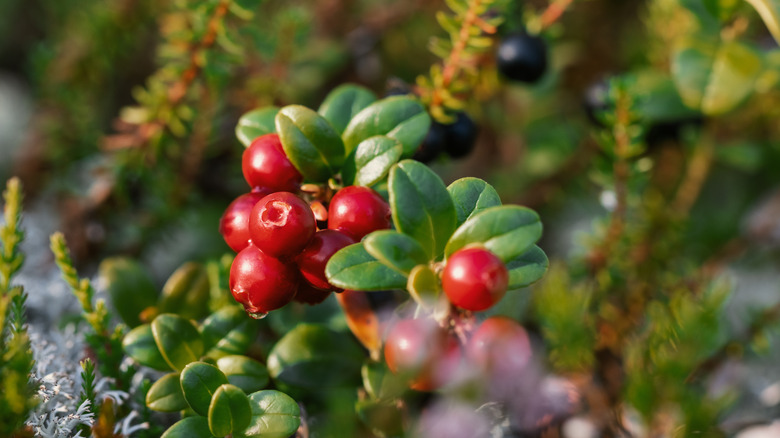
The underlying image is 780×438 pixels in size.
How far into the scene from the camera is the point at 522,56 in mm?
1164

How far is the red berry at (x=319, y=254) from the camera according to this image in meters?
0.70

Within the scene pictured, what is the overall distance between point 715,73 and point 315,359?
3.49 ft

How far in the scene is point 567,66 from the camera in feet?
6.33

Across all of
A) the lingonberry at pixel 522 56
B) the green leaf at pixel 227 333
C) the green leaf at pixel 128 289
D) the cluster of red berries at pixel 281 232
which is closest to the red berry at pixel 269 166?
the cluster of red berries at pixel 281 232

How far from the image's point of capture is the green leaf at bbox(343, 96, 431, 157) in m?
0.84

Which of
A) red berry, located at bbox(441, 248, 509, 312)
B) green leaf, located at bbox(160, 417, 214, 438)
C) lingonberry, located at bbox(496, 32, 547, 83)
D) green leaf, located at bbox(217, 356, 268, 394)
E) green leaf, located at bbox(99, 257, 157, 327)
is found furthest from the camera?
lingonberry, located at bbox(496, 32, 547, 83)

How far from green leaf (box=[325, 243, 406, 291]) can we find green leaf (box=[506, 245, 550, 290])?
130mm

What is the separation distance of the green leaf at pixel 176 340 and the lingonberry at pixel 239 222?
0.49 ft

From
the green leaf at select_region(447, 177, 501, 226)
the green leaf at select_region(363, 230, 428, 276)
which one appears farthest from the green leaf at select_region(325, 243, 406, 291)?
the green leaf at select_region(447, 177, 501, 226)

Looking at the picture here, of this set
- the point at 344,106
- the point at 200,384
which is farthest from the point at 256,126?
the point at 200,384

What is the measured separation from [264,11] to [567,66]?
1032mm

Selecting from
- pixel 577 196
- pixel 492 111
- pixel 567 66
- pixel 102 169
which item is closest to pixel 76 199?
pixel 102 169

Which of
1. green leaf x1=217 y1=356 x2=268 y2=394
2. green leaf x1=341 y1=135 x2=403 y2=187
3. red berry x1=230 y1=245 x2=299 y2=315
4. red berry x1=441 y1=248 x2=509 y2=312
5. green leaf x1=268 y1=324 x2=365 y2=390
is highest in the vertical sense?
green leaf x1=341 y1=135 x2=403 y2=187

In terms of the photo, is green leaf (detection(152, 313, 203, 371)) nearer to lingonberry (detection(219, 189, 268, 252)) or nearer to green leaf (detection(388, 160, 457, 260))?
lingonberry (detection(219, 189, 268, 252))
